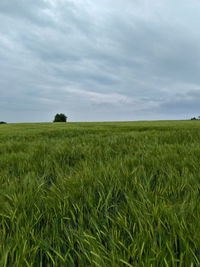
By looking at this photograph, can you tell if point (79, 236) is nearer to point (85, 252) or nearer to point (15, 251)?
point (85, 252)

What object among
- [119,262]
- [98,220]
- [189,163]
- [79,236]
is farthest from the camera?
[189,163]

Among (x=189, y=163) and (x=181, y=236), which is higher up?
(x=189, y=163)

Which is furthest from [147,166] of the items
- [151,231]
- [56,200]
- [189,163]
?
[56,200]

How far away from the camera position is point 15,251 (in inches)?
26.4

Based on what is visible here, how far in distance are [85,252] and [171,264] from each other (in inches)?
14.6

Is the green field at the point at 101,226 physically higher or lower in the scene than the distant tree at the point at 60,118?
lower

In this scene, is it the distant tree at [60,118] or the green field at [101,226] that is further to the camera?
the distant tree at [60,118]

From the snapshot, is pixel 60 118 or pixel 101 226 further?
pixel 60 118

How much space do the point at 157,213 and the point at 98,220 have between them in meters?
0.34

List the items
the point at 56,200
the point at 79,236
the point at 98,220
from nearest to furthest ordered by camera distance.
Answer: the point at 79,236 < the point at 98,220 < the point at 56,200

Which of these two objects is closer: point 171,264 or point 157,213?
point 171,264

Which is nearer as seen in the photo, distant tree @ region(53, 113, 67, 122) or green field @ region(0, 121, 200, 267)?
green field @ region(0, 121, 200, 267)

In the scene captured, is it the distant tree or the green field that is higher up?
the distant tree

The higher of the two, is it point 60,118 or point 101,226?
point 60,118
